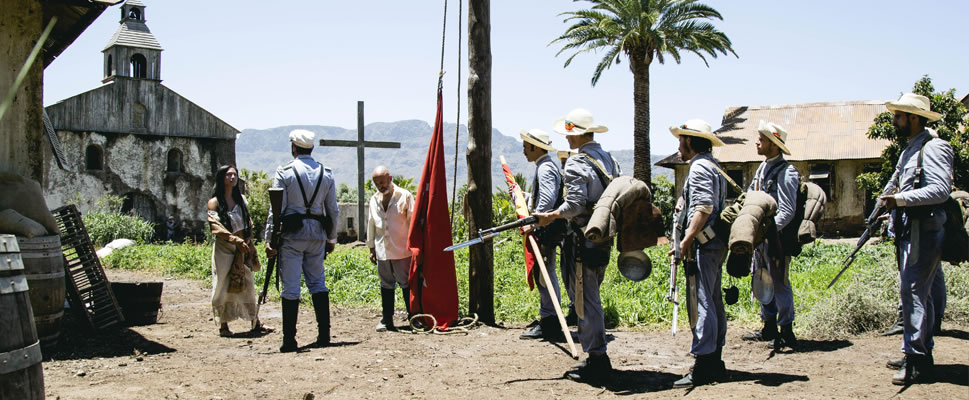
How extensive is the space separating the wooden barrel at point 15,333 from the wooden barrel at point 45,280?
11.3 ft

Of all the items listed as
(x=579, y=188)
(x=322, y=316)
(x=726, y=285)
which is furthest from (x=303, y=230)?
(x=726, y=285)

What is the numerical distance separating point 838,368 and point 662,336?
194 cm

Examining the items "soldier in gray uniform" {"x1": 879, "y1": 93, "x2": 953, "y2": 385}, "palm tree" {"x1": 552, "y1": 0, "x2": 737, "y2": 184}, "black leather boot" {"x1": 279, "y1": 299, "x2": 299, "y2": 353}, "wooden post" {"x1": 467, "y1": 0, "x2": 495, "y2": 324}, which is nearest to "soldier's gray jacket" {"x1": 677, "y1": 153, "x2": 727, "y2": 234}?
"soldier in gray uniform" {"x1": 879, "y1": 93, "x2": 953, "y2": 385}

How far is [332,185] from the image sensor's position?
23.9ft

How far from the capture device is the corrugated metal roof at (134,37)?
3609 centimetres

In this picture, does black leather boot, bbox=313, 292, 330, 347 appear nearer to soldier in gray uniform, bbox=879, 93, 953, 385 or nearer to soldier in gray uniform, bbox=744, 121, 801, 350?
soldier in gray uniform, bbox=744, 121, 801, 350

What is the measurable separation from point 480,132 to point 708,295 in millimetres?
3600

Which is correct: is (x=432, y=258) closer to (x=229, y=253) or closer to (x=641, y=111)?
(x=229, y=253)

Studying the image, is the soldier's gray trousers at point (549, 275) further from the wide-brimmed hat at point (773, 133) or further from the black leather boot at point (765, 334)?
the wide-brimmed hat at point (773, 133)

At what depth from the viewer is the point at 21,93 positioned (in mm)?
6699

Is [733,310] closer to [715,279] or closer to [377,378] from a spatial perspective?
[715,279]

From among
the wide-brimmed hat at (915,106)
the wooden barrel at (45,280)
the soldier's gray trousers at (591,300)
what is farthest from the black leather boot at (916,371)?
the wooden barrel at (45,280)

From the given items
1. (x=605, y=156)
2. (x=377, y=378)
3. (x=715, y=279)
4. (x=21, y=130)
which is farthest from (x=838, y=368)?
(x=21, y=130)

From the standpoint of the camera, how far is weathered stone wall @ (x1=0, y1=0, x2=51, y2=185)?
6.46 meters
